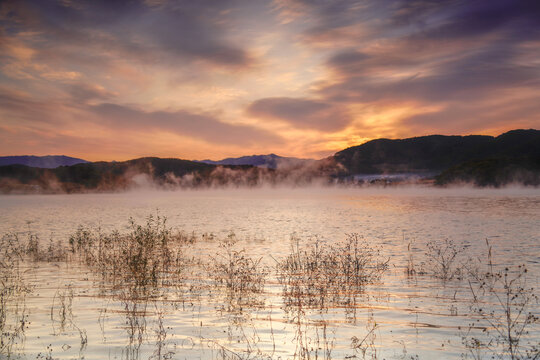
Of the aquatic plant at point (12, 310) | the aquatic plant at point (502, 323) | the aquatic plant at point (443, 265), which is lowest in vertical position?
the aquatic plant at point (443, 265)

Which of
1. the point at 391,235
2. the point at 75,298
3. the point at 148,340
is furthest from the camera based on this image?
the point at 391,235

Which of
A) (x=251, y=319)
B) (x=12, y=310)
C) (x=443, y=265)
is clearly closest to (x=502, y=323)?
(x=443, y=265)

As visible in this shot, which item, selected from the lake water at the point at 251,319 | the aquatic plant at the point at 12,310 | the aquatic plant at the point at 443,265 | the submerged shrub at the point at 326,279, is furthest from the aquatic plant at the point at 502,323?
the aquatic plant at the point at 12,310

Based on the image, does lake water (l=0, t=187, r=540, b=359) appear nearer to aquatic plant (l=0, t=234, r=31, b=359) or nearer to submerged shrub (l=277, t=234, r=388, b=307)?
aquatic plant (l=0, t=234, r=31, b=359)

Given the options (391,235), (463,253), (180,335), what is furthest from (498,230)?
(180,335)

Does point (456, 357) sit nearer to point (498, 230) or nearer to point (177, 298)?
point (177, 298)

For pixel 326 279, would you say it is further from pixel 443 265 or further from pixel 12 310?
pixel 12 310

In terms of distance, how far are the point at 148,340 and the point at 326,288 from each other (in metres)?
8.14

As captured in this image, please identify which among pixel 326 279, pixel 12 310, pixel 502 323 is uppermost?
pixel 12 310

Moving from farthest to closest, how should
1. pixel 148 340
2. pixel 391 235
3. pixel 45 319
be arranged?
pixel 391 235, pixel 45 319, pixel 148 340

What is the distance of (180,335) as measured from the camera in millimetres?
10727

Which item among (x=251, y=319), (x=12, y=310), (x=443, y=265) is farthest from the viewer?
(x=443, y=265)

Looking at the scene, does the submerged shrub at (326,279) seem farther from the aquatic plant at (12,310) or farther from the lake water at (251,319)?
the aquatic plant at (12,310)

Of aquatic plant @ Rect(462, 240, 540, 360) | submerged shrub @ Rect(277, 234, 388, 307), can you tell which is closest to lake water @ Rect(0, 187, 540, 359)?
aquatic plant @ Rect(462, 240, 540, 360)
